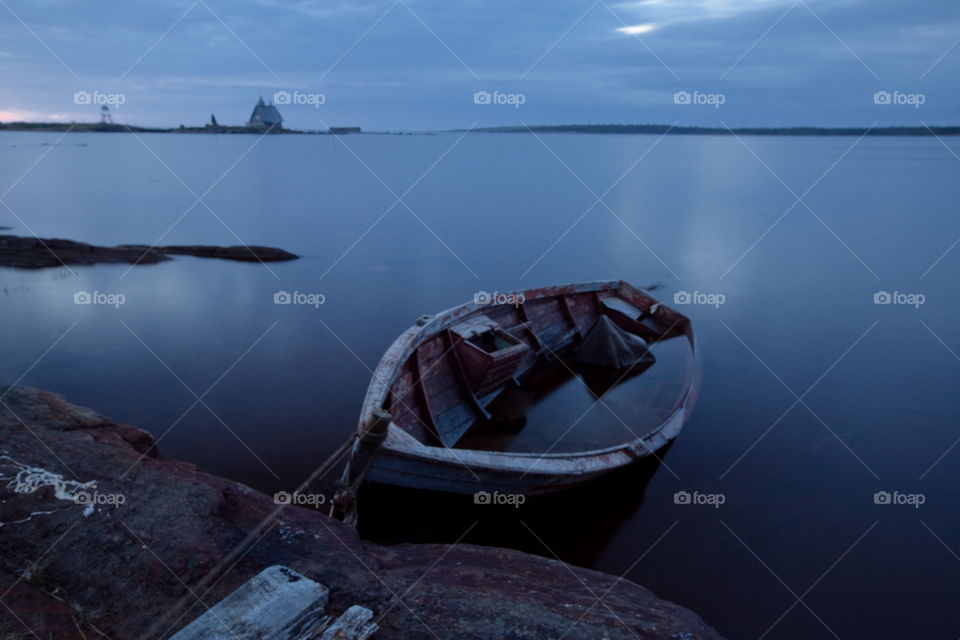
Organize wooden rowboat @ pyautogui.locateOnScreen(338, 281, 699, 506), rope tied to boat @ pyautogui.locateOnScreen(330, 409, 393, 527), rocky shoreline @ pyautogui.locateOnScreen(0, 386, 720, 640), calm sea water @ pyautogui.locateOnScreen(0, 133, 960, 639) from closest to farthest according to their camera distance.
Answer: rocky shoreline @ pyautogui.locateOnScreen(0, 386, 720, 640)
rope tied to boat @ pyautogui.locateOnScreen(330, 409, 393, 527)
wooden rowboat @ pyautogui.locateOnScreen(338, 281, 699, 506)
calm sea water @ pyautogui.locateOnScreen(0, 133, 960, 639)

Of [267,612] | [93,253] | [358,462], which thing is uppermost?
[93,253]

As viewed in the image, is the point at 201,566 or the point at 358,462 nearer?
the point at 201,566

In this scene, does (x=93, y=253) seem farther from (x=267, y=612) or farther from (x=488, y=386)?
(x=267, y=612)

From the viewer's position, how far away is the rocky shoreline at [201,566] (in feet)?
14.2

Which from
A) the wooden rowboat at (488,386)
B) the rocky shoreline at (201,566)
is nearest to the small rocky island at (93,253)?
the wooden rowboat at (488,386)

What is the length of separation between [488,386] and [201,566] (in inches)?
234

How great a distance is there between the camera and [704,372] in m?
13.6

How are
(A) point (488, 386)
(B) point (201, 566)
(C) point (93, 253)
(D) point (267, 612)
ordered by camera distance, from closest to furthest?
(D) point (267, 612)
(B) point (201, 566)
(A) point (488, 386)
(C) point (93, 253)

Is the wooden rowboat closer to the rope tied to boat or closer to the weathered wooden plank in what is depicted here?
the rope tied to boat

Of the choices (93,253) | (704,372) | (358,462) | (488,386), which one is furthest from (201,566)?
(93,253)

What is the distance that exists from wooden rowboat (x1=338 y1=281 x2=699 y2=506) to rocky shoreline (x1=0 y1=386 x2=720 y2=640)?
85cm

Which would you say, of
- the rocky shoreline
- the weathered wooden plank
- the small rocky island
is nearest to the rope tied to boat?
the rocky shoreline

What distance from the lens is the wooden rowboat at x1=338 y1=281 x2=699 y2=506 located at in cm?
635

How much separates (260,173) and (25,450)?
56913 millimetres
